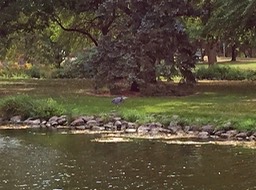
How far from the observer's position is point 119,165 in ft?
46.2

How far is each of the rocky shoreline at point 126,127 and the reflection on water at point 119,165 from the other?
4.85 feet

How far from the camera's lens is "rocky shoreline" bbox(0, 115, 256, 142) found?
18.2 meters

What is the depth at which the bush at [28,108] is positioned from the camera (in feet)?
70.7

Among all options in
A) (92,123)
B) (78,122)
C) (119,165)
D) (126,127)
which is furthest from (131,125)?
(119,165)

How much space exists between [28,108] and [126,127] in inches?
159

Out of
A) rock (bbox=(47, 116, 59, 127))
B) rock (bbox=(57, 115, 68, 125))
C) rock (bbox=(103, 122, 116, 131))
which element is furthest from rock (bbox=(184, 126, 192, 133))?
rock (bbox=(47, 116, 59, 127))

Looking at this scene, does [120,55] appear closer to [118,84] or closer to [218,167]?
[118,84]

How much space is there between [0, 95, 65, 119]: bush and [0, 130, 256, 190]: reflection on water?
11.3ft

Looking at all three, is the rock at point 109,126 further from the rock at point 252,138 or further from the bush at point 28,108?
the rock at point 252,138

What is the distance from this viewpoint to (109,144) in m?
17.0

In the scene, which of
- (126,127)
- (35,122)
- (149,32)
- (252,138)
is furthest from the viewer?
(149,32)

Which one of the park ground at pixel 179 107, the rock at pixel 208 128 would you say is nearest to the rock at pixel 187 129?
the park ground at pixel 179 107

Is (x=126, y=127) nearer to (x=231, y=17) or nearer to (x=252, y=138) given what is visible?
(x=252, y=138)

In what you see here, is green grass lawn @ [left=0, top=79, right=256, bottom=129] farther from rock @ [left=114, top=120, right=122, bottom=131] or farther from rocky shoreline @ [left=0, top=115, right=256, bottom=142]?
rock @ [left=114, top=120, right=122, bottom=131]
